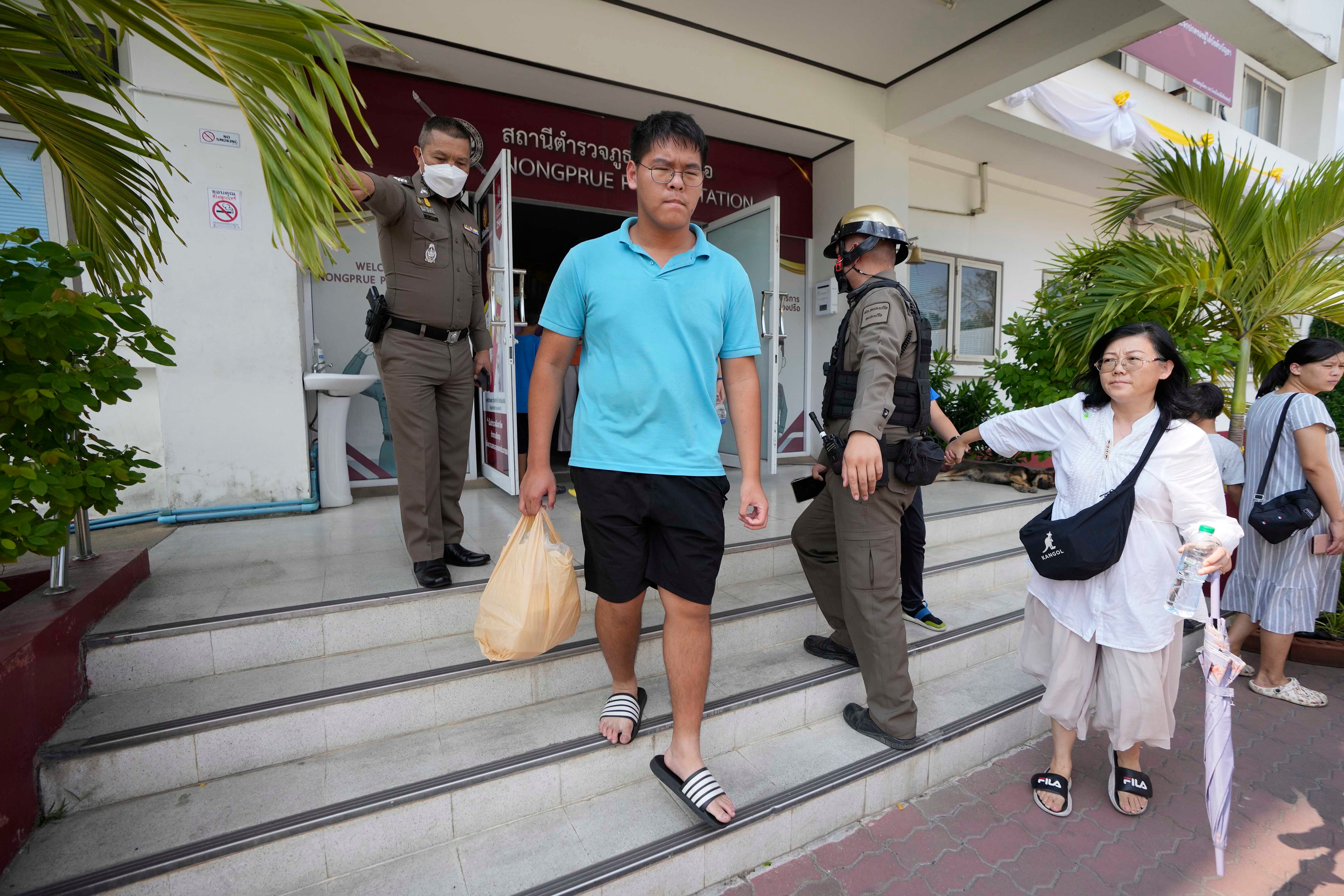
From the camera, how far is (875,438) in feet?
6.38

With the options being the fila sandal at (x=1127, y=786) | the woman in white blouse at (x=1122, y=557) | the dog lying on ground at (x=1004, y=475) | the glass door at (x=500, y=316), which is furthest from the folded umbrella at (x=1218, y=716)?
the glass door at (x=500, y=316)

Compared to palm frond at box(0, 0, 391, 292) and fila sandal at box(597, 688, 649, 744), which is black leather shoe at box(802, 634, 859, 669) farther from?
palm frond at box(0, 0, 391, 292)

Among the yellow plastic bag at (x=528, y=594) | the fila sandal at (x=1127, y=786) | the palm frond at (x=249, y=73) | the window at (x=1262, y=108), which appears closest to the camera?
the palm frond at (x=249, y=73)

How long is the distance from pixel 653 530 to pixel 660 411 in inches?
14.1

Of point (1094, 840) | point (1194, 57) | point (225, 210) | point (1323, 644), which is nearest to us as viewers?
point (1094, 840)

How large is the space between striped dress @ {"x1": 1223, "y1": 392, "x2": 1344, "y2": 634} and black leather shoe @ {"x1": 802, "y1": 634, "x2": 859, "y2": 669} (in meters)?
2.06

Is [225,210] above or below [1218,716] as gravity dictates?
above

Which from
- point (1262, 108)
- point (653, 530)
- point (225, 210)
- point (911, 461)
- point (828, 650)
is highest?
point (1262, 108)

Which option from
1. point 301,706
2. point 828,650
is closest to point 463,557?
point 301,706

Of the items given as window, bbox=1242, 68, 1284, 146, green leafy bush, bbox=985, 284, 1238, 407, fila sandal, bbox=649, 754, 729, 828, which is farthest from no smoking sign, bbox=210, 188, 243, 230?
window, bbox=1242, 68, 1284, 146

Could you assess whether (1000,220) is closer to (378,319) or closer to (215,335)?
(378,319)

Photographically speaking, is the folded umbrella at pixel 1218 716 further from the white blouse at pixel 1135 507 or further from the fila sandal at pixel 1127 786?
the fila sandal at pixel 1127 786

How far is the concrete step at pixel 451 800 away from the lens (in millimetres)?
1532

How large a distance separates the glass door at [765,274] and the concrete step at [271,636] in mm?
3086
